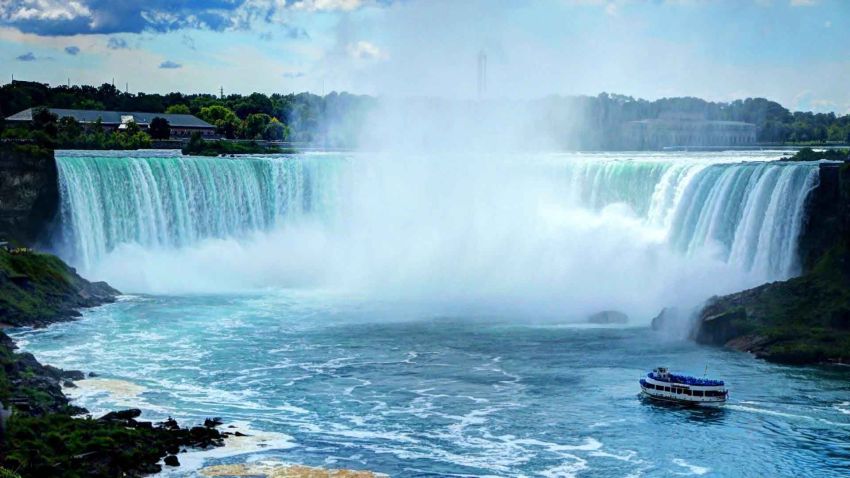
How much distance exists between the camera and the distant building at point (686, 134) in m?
79.1

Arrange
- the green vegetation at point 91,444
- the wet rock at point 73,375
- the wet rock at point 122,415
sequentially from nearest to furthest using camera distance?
1. the green vegetation at point 91,444
2. the wet rock at point 122,415
3. the wet rock at point 73,375

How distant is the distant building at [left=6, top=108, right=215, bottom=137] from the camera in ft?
258

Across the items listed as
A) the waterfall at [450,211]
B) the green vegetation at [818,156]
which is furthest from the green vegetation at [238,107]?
the green vegetation at [818,156]

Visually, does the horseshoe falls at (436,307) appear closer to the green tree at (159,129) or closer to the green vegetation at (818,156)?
the green vegetation at (818,156)

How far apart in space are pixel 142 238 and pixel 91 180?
2945 mm

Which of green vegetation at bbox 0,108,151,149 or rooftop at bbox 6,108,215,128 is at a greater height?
rooftop at bbox 6,108,215,128

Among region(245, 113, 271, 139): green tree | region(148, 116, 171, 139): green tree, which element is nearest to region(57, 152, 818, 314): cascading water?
region(148, 116, 171, 139): green tree

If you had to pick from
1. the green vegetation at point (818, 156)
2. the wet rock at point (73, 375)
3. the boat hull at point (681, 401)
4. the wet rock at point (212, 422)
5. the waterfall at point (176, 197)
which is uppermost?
the green vegetation at point (818, 156)

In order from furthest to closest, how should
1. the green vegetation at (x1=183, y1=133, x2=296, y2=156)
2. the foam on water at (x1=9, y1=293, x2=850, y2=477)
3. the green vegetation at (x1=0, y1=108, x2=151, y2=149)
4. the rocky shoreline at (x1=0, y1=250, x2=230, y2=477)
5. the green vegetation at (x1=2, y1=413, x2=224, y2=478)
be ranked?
the green vegetation at (x1=183, y1=133, x2=296, y2=156), the green vegetation at (x1=0, y1=108, x2=151, y2=149), the foam on water at (x1=9, y1=293, x2=850, y2=477), the rocky shoreline at (x1=0, y1=250, x2=230, y2=477), the green vegetation at (x1=2, y1=413, x2=224, y2=478)

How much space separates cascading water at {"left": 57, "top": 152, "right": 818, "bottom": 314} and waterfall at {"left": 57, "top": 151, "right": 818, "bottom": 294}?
2.8 inches

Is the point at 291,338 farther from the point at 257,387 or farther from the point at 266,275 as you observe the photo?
the point at 266,275

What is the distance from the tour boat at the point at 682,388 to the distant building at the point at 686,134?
165 feet

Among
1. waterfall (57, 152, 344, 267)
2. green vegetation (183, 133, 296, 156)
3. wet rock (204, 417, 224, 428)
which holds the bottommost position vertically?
wet rock (204, 417, 224, 428)

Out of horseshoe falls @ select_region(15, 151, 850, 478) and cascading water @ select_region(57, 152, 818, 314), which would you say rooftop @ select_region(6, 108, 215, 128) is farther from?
cascading water @ select_region(57, 152, 818, 314)
